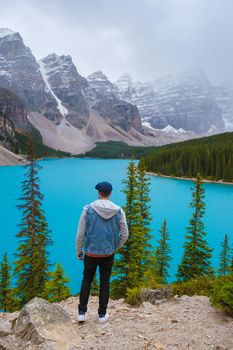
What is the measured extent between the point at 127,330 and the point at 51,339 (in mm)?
1624

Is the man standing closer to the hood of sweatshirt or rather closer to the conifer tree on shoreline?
the hood of sweatshirt

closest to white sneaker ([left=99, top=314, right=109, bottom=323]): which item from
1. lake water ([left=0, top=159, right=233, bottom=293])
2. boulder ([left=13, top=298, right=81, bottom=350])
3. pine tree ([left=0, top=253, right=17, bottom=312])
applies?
boulder ([left=13, top=298, right=81, bottom=350])

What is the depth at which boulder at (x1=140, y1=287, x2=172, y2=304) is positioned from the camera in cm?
948

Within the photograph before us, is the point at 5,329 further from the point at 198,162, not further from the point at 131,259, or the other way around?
the point at 198,162

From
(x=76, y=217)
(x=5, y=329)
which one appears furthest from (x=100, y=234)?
(x=76, y=217)

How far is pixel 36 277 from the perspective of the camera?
2002 cm

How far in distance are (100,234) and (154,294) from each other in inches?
145

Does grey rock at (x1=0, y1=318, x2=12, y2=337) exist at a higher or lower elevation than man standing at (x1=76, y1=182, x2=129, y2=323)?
lower

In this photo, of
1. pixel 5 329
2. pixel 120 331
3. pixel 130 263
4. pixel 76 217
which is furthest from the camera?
pixel 76 217

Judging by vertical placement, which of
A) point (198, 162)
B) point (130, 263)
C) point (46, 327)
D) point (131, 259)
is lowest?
point (130, 263)

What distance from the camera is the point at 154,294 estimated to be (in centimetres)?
961

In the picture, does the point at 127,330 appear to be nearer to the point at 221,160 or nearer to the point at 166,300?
the point at 166,300

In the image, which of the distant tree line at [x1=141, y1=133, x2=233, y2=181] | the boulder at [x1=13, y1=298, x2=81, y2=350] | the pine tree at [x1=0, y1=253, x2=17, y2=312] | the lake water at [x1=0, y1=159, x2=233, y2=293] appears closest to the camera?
the boulder at [x1=13, y1=298, x2=81, y2=350]

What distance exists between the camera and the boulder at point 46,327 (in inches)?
244
